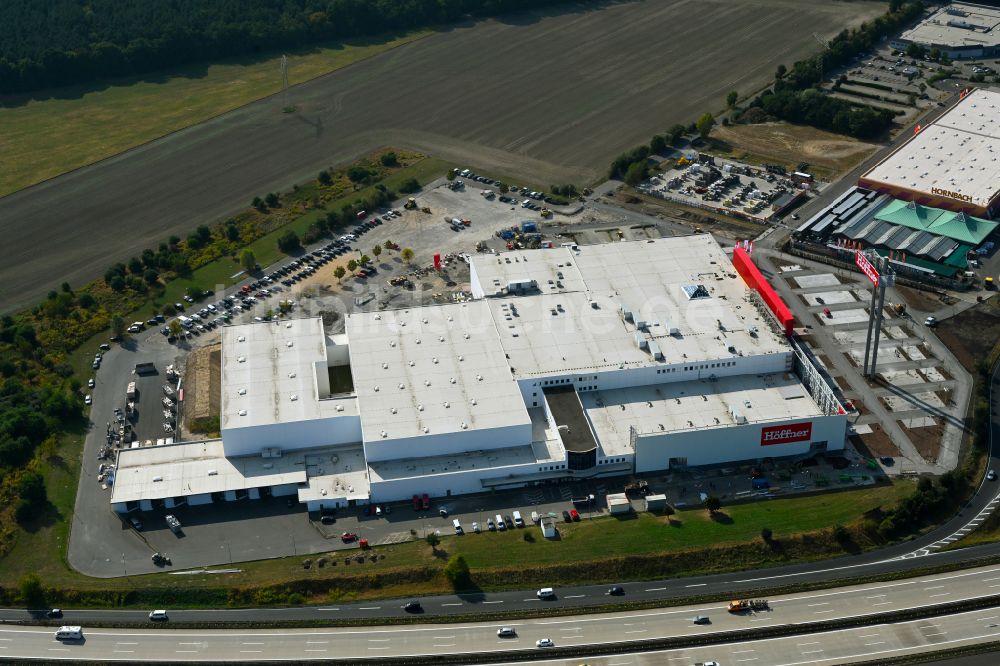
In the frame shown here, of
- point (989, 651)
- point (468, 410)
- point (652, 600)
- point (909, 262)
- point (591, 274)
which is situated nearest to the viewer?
point (989, 651)

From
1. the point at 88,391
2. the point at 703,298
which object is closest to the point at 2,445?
the point at 88,391

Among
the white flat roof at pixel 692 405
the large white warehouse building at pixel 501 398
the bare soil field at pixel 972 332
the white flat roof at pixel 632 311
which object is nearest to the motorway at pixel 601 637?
the large white warehouse building at pixel 501 398

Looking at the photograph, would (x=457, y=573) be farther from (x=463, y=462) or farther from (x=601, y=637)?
(x=463, y=462)

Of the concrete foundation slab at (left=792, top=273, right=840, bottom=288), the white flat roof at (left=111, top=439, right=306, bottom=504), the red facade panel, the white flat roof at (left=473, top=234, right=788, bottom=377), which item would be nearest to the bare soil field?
the concrete foundation slab at (left=792, top=273, right=840, bottom=288)

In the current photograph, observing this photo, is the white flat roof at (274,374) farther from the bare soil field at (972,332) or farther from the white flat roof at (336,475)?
the bare soil field at (972,332)

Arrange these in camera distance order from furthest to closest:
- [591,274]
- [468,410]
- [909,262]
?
[909,262]
[591,274]
[468,410]

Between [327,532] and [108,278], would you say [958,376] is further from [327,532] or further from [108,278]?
[108,278]

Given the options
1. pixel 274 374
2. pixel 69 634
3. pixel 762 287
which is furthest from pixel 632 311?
pixel 69 634
